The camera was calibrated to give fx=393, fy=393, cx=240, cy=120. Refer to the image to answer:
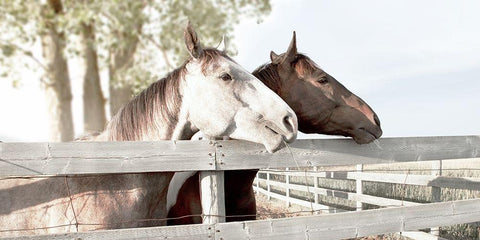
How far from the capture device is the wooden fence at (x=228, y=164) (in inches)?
87.9

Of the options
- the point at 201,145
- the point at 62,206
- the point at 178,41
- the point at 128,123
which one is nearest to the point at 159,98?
the point at 128,123

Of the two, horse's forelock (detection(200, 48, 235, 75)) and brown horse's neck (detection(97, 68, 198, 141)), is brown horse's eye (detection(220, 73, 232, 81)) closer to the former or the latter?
horse's forelock (detection(200, 48, 235, 75))

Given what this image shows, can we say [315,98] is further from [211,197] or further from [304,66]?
[211,197]

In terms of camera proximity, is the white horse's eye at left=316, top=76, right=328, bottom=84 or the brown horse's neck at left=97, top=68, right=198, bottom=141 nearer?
the brown horse's neck at left=97, top=68, right=198, bottom=141

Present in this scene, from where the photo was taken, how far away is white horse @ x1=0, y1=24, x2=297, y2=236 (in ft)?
7.69

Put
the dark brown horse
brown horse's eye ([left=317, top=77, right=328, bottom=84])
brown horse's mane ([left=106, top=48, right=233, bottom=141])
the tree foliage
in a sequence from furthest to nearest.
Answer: the tree foliage → brown horse's eye ([left=317, top=77, right=328, bottom=84]) → the dark brown horse → brown horse's mane ([left=106, top=48, right=233, bottom=141])

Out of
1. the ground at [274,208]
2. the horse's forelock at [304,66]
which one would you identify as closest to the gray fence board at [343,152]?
the horse's forelock at [304,66]

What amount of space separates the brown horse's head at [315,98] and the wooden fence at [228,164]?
257 mm

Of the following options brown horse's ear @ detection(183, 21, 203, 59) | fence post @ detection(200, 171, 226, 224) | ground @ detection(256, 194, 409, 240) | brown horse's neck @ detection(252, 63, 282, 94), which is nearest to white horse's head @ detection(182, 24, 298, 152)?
brown horse's ear @ detection(183, 21, 203, 59)

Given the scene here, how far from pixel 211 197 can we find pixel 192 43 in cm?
97

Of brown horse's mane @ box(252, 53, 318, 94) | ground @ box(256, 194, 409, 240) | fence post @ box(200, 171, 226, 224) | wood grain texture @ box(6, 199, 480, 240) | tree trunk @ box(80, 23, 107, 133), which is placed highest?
tree trunk @ box(80, 23, 107, 133)

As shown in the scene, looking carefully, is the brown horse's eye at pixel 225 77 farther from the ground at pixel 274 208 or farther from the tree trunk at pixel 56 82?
the tree trunk at pixel 56 82

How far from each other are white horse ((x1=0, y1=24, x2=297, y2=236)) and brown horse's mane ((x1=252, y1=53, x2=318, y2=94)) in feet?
2.75

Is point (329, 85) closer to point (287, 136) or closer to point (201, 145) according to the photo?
point (287, 136)
